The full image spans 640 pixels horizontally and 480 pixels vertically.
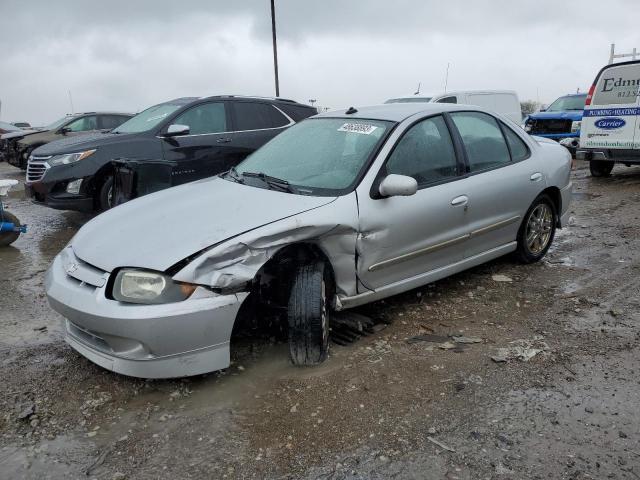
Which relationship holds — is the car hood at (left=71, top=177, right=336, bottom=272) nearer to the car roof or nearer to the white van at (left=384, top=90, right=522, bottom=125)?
the car roof

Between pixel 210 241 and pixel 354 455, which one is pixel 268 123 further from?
pixel 354 455

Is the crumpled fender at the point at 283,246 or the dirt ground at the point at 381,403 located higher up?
the crumpled fender at the point at 283,246

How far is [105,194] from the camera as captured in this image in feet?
22.6

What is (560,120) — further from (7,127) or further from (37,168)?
(7,127)

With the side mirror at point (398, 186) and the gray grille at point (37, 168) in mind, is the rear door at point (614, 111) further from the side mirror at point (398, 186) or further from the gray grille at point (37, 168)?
the gray grille at point (37, 168)

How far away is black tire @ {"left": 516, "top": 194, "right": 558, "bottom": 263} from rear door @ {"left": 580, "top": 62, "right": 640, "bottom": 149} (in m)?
5.15

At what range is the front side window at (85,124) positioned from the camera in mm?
13203

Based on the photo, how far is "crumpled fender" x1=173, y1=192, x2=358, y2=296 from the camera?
296 cm

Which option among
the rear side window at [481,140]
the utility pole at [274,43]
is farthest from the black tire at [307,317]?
the utility pole at [274,43]

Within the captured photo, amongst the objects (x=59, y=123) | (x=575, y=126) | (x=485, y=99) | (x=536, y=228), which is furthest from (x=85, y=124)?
(x=575, y=126)

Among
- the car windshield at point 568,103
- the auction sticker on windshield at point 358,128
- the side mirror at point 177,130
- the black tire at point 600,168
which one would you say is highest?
the auction sticker on windshield at point 358,128

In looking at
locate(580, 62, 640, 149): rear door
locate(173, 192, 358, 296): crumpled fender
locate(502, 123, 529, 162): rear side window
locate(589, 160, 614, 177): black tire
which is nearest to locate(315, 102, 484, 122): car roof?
locate(502, 123, 529, 162): rear side window

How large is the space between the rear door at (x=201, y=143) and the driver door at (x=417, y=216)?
3786mm

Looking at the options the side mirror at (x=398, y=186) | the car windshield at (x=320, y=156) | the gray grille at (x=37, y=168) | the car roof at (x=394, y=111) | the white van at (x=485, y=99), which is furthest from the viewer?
the white van at (x=485, y=99)
